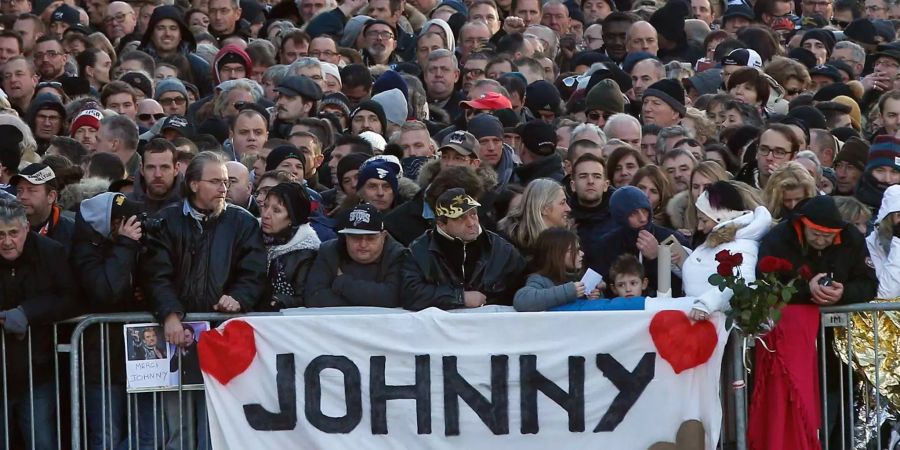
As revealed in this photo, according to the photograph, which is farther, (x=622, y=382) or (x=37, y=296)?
(x=37, y=296)

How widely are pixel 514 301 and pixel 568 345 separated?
19.9 inches

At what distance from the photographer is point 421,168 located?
14.1m

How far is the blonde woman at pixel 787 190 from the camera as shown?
12.9 meters

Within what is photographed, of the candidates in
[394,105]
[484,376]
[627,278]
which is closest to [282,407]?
[484,376]

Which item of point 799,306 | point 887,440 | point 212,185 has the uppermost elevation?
point 212,185

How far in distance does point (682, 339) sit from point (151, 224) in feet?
10.3

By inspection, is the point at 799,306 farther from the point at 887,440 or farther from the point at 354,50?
the point at 354,50

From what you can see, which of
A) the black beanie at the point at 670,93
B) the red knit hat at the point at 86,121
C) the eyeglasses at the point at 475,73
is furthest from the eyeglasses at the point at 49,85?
the black beanie at the point at 670,93

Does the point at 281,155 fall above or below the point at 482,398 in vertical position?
above

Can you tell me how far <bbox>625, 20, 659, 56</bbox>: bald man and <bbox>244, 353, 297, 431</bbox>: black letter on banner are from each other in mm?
8030

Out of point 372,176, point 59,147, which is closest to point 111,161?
point 59,147

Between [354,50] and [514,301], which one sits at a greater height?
[354,50]

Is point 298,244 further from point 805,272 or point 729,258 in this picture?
point 805,272

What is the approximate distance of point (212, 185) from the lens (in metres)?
12.2
